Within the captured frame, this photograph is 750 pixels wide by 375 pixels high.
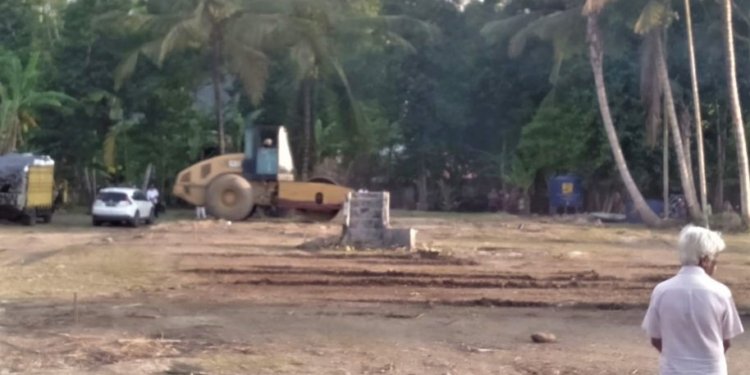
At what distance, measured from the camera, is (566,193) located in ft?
182

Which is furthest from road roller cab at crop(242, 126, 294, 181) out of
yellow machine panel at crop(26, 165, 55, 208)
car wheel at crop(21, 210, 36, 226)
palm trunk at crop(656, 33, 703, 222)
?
palm trunk at crop(656, 33, 703, 222)

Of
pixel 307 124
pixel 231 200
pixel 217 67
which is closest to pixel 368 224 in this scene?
pixel 231 200

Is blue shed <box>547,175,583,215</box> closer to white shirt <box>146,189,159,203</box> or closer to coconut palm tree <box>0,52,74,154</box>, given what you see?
white shirt <box>146,189,159,203</box>

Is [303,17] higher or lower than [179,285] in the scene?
higher

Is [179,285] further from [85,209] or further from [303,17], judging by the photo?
[85,209]

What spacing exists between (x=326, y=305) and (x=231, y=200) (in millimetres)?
24303

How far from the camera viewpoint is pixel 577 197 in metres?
55.4

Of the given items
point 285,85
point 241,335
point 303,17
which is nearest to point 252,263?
point 241,335

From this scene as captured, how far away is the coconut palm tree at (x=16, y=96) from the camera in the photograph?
4741 centimetres

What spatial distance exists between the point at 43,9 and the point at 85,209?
44.0 feet

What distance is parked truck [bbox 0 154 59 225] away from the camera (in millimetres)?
39906

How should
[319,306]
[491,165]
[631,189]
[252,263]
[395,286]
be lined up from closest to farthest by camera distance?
1. [319,306]
2. [395,286]
3. [252,263]
4. [631,189]
5. [491,165]

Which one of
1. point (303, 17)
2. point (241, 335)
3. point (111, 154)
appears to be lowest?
point (241, 335)

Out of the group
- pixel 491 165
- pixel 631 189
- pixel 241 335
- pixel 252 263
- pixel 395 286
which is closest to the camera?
pixel 241 335
